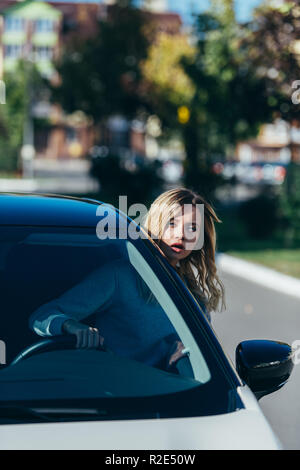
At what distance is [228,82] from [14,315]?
16152mm

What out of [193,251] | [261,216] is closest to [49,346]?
[193,251]

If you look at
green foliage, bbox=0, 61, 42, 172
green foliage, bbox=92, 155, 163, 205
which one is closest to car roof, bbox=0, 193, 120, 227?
green foliage, bbox=92, 155, 163, 205

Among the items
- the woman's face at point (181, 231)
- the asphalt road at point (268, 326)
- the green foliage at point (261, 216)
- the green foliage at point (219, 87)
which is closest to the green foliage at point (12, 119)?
the green foliage at point (219, 87)

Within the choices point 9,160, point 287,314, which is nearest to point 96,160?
point 287,314

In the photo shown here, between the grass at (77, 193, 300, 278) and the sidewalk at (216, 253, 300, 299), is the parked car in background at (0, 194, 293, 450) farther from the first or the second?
the grass at (77, 193, 300, 278)

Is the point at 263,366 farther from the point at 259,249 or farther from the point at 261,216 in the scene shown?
the point at 261,216

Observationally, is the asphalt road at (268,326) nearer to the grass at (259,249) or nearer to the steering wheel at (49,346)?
the grass at (259,249)

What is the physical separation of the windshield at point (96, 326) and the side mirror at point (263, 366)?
20 cm

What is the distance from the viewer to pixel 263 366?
2719 millimetres

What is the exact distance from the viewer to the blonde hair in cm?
342

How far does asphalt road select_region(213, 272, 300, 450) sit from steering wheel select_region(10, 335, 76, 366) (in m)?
1.95

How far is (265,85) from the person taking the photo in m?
17.2

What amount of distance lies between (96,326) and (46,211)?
0.43m
